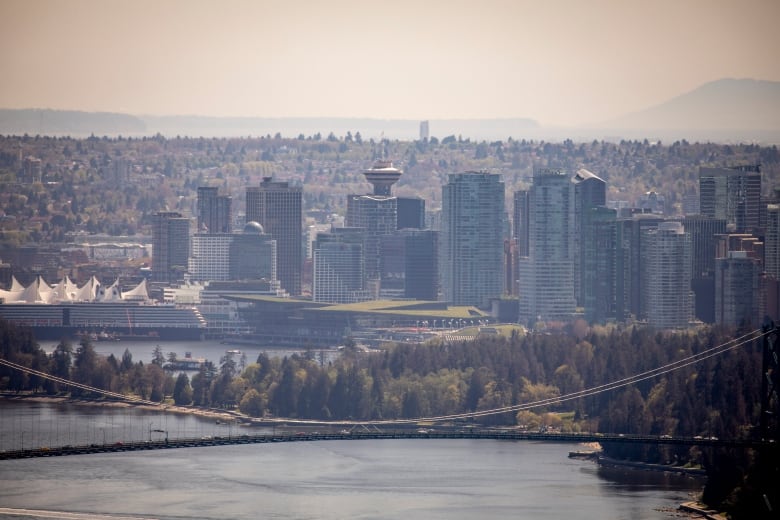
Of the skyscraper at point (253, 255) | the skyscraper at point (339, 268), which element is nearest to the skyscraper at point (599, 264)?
A: the skyscraper at point (339, 268)

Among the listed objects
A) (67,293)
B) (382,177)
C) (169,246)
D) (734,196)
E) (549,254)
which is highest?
(382,177)

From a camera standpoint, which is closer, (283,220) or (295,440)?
(295,440)

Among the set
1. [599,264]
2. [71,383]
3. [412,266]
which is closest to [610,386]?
[71,383]

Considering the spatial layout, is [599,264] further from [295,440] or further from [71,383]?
[295,440]

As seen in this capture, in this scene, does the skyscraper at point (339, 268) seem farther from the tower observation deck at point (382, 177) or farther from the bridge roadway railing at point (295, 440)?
the bridge roadway railing at point (295, 440)

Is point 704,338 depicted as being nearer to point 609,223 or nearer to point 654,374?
point 654,374

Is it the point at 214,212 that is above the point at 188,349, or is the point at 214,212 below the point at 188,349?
above

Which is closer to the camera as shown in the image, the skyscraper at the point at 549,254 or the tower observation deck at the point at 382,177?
the skyscraper at the point at 549,254
